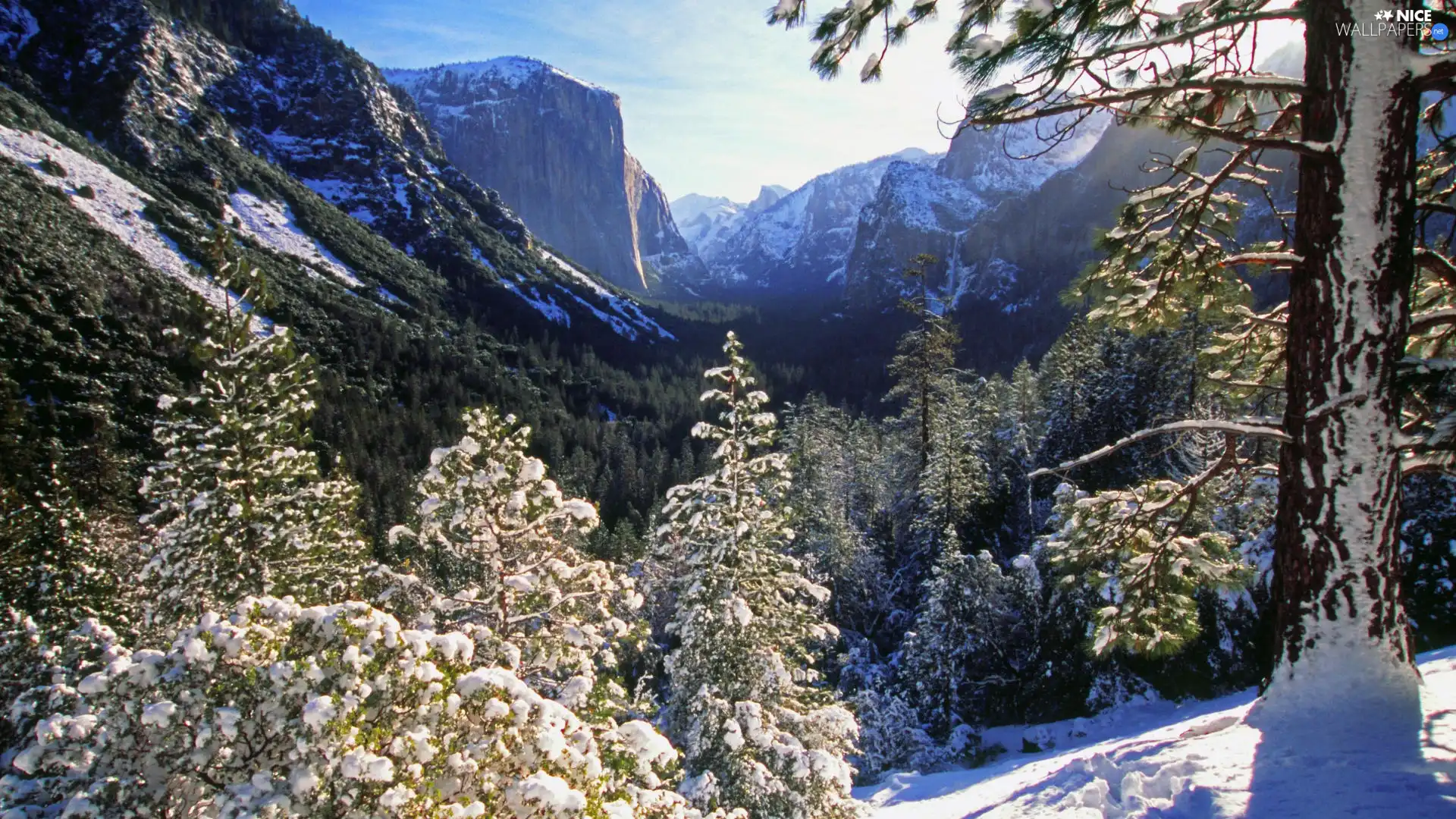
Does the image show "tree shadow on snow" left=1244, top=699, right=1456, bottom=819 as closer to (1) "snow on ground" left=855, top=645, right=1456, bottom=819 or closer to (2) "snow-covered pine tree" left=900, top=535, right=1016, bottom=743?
(1) "snow on ground" left=855, top=645, right=1456, bottom=819

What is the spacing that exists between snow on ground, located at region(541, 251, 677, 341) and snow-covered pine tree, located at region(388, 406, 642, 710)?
147420 mm

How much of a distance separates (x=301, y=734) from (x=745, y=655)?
814cm

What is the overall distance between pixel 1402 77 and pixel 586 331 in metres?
151

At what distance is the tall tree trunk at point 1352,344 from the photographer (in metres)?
3.60

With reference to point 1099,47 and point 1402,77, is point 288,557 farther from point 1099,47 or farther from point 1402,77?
point 1402,77

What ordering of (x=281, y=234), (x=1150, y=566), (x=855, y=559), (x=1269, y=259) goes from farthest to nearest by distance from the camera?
(x=281, y=234), (x=855, y=559), (x=1150, y=566), (x=1269, y=259)

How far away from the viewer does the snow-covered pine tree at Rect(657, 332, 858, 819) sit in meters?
10.3

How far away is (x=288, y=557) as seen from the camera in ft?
44.9

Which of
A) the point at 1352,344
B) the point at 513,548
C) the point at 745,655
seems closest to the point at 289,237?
the point at 513,548

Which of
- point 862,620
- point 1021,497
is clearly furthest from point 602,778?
point 1021,497

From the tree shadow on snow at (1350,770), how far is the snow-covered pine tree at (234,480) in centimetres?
1518

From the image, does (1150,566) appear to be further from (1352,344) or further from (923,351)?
(923,351)

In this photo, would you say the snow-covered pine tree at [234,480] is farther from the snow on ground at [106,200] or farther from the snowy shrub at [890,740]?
the snow on ground at [106,200]

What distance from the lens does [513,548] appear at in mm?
9266
